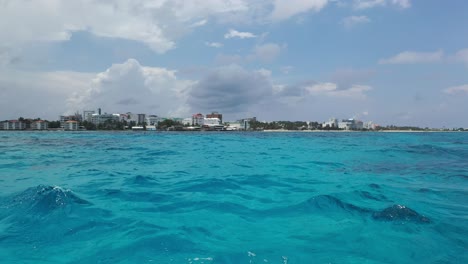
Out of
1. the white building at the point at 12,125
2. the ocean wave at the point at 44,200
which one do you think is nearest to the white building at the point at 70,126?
the white building at the point at 12,125

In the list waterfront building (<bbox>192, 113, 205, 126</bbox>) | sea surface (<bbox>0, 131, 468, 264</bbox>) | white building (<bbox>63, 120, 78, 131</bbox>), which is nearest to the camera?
sea surface (<bbox>0, 131, 468, 264</bbox>)

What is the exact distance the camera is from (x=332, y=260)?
4.50 m

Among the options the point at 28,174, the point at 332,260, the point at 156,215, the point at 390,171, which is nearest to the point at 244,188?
the point at 156,215

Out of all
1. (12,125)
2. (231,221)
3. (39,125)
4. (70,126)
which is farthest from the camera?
(12,125)

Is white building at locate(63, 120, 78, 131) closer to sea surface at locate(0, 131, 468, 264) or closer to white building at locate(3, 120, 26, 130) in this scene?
white building at locate(3, 120, 26, 130)

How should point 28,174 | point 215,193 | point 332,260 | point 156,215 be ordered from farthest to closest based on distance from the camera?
point 28,174, point 215,193, point 156,215, point 332,260

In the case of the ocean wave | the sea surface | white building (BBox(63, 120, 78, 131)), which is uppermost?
white building (BBox(63, 120, 78, 131))

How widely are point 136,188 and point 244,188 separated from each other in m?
3.35

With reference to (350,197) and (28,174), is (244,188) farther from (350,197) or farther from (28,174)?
(28,174)

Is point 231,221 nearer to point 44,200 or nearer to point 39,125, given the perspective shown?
point 44,200

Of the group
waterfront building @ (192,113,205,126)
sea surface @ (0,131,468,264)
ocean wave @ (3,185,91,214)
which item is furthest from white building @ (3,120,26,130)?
ocean wave @ (3,185,91,214)

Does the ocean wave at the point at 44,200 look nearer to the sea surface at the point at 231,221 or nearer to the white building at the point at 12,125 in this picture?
the sea surface at the point at 231,221

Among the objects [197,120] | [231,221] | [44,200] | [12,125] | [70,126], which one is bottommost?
[231,221]

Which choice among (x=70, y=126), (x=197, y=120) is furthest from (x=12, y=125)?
(x=197, y=120)
